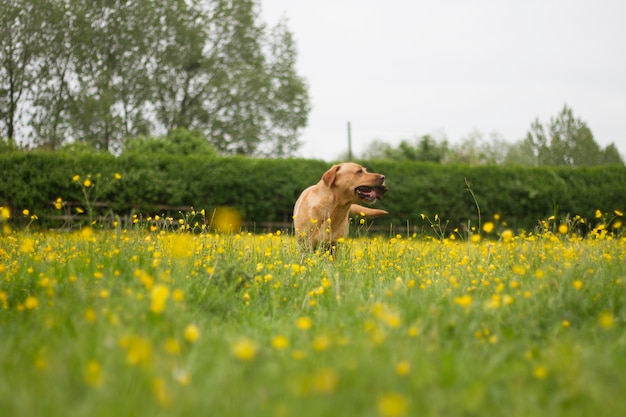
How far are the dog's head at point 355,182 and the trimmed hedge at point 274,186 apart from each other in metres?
8.17

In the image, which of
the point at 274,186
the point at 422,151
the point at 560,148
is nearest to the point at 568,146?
the point at 560,148

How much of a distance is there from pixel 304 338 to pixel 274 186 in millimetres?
12924

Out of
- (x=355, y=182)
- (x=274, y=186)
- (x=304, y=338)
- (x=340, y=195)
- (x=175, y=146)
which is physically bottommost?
(x=304, y=338)

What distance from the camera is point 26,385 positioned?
6.83 feet

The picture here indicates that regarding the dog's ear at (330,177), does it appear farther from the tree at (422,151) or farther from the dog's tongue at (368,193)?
the tree at (422,151)

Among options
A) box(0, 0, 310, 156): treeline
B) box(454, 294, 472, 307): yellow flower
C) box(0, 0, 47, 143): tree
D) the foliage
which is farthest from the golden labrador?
box(0, 0, 47, 143): tree

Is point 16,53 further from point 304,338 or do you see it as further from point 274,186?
point 304,338

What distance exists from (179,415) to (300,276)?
265cm

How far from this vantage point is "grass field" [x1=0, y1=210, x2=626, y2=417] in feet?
6.41

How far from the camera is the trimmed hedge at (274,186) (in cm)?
1477

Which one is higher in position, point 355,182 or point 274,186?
point 274,186

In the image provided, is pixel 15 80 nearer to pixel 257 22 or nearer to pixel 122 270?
pixel 257 22

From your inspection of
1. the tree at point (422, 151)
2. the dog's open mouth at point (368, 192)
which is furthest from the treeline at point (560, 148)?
the dog's open mouth at point (368, 192)

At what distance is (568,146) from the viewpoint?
52.9 m
